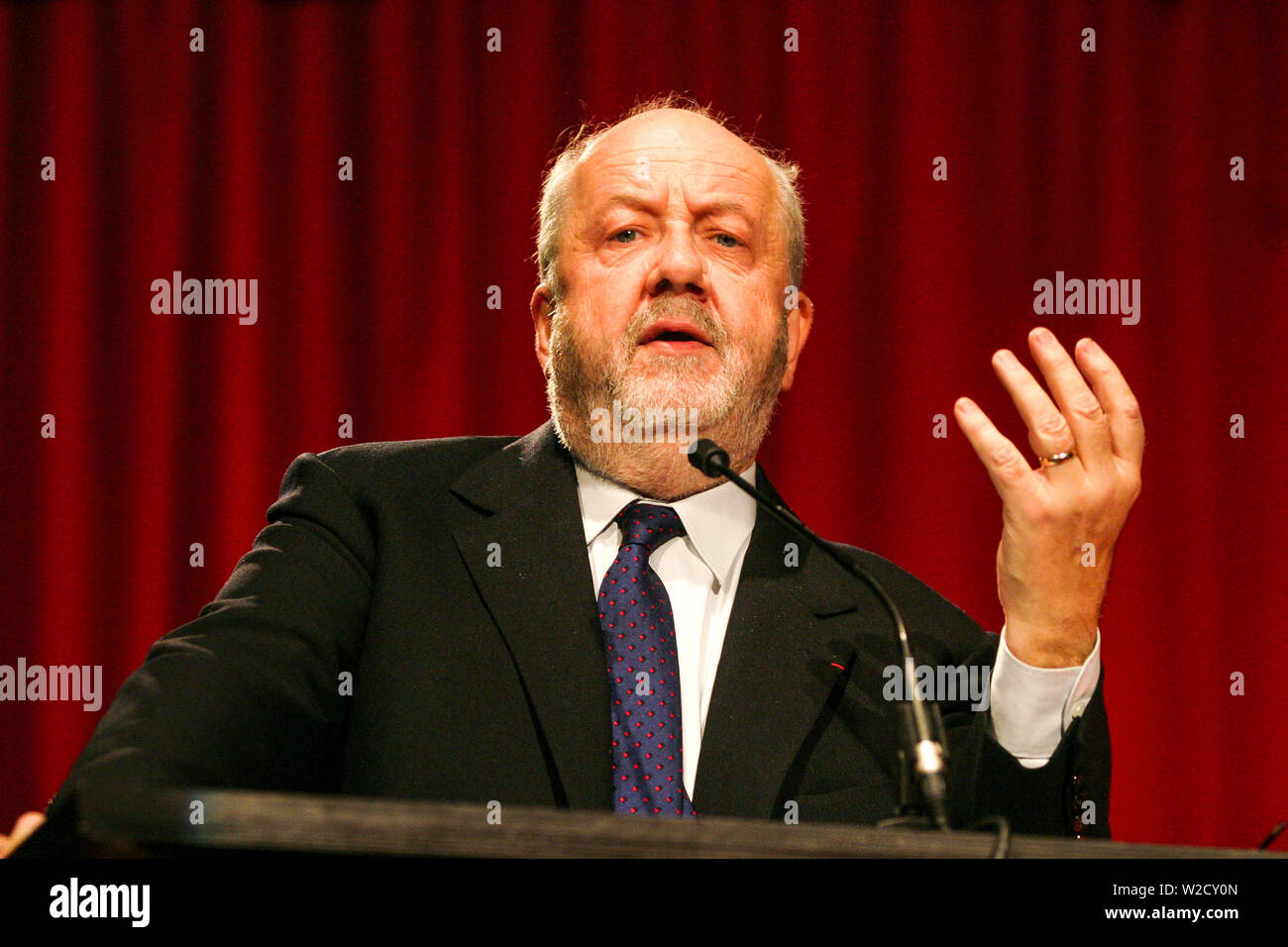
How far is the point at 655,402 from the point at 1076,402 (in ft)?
2.00

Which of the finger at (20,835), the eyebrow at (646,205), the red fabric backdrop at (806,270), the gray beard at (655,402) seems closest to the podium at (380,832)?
the finger at (20,835)

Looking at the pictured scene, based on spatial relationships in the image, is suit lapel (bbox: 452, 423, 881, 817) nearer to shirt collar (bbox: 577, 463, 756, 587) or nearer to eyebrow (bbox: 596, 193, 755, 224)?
shirt collar (bbox: 577, 463, 756, 587)

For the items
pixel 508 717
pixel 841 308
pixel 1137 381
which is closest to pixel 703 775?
pixel 508 717

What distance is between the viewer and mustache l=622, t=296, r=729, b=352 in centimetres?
166

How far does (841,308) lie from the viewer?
2451 millimetres

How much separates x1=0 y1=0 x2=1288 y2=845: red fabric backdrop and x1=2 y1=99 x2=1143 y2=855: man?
66 cm

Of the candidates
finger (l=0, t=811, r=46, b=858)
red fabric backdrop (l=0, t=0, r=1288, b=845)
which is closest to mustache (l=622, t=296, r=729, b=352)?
red fabric backdrop (l=0, t=0, r=1288, b=845)

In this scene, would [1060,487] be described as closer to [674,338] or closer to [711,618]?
[711,618]

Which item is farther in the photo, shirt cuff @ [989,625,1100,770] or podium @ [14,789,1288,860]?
shirt cuff @ [989,625,1100,770]

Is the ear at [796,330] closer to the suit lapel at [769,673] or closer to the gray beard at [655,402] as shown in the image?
the gray beard at [655,402]

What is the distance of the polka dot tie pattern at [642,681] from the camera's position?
1.33 metres

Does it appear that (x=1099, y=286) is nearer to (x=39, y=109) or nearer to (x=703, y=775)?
(x=703, y=775)

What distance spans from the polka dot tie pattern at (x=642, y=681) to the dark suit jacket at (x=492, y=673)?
0.02 metres

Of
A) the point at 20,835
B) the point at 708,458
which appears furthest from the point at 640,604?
the point at 20,835
